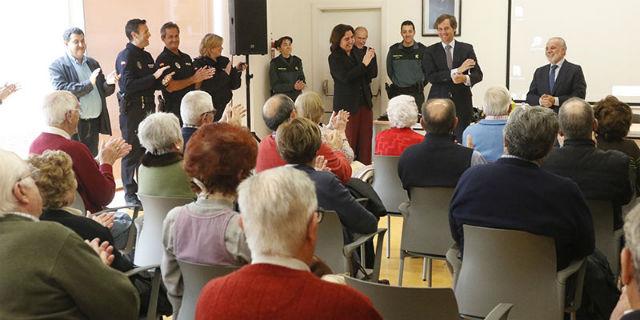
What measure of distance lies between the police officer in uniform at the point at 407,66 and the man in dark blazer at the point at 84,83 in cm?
383

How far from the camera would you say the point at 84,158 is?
163 inches

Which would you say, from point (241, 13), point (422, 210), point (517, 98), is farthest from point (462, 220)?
point (517, 98)

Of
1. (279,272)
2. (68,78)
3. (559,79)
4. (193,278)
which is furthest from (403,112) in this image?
(279,272)

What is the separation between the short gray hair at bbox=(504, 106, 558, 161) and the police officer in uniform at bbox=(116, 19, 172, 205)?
4.62m

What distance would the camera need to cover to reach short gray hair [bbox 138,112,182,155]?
13.0 ft

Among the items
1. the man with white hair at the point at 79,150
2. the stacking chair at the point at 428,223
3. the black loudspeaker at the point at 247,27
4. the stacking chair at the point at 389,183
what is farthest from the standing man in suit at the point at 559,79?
the man with white hair at the point at 79,150

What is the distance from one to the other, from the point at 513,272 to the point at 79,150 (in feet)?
8.09

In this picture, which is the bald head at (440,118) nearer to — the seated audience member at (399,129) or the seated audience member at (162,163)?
the seated audience member at (399,129)

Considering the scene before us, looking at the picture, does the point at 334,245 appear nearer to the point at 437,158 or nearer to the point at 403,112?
the point at 437,158

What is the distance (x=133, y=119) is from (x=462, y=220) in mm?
4671

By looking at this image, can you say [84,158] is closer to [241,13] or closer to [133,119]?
[133,119]

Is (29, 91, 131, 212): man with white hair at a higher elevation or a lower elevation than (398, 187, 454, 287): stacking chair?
higher

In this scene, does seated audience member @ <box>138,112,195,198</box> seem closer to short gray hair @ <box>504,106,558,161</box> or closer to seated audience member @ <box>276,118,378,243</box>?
seated audience member @ <box>276,118,378,243</box>

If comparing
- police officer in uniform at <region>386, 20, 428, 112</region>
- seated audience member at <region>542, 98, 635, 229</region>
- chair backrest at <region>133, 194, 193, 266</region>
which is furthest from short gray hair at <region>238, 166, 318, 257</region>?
police officer in uniform at <region>386, 20, 428, 112</region>
